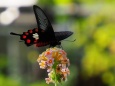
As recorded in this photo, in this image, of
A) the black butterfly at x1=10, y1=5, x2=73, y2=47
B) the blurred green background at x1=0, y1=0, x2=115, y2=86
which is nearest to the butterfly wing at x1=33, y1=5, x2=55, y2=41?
the black butterfly at x1=10, y1=5, x2=73, y2=47

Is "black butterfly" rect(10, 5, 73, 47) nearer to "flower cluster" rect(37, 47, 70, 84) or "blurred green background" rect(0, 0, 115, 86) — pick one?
"flower cluster" rect(37, 47, 70, 84)

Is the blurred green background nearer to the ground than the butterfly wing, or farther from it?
nearer to the ground

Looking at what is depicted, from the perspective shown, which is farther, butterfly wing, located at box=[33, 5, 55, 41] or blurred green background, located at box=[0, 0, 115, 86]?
blurred green background, located at box=[0, 0, 115, 86]

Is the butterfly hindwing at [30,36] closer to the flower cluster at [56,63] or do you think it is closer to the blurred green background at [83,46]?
the flower cluster at [56,63]

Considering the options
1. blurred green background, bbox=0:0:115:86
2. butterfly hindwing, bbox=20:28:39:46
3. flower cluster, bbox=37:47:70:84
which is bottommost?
blurred green background, bbox=0:0:115:86

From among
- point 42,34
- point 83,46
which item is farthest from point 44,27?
point 83,46

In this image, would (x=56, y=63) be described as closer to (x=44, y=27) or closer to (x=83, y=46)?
(x=44, y=27)

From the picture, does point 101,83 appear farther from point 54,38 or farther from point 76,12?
point 54,38
